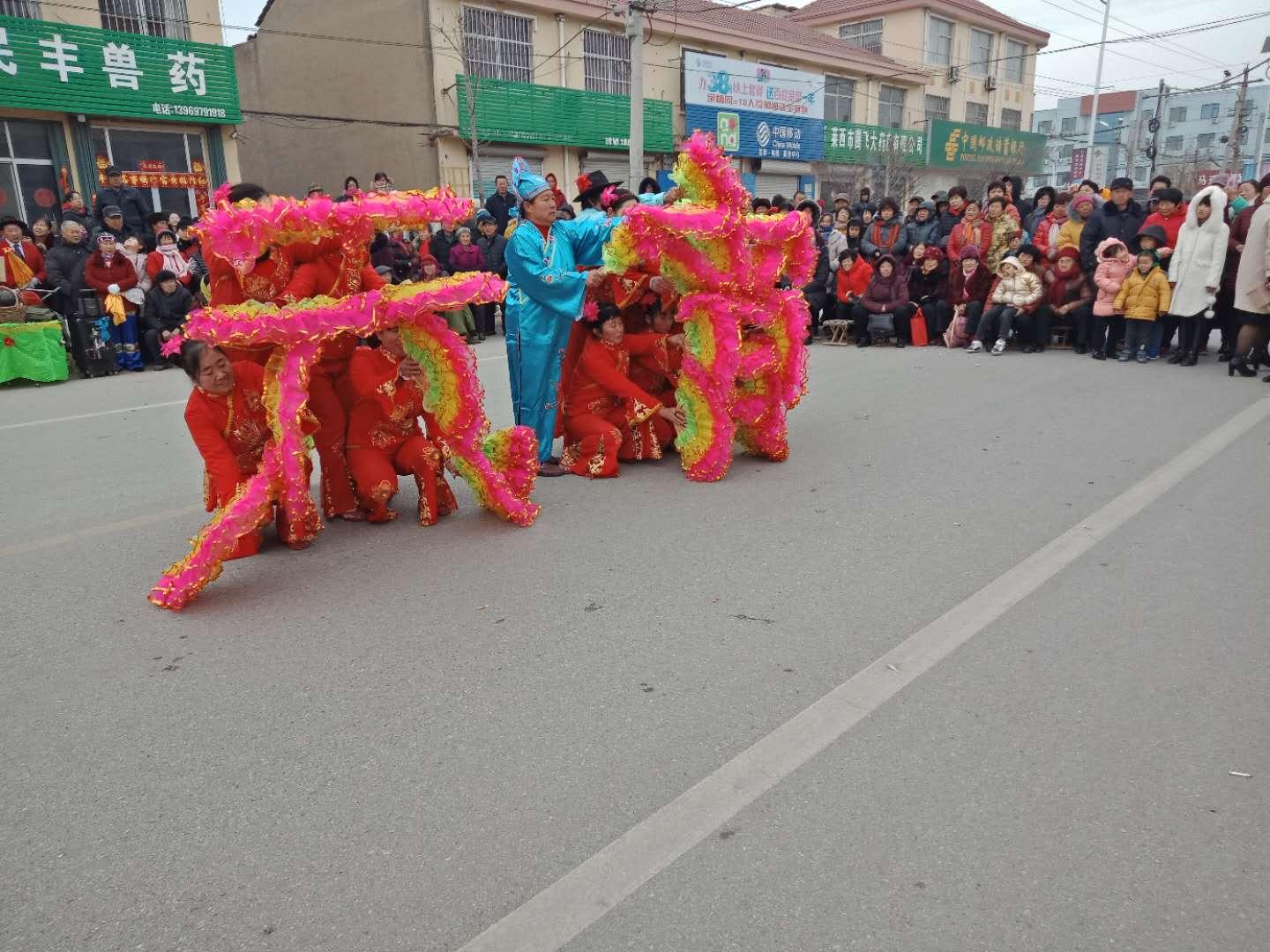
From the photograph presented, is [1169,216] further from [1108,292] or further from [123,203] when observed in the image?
[123,203]

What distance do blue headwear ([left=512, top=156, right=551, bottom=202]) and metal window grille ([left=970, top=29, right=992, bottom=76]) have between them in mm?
33535

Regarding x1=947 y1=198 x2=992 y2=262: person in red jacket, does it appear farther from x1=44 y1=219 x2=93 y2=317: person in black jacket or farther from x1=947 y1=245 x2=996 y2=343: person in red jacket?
x1=44 y1=219 x2=93 y2=317: person in black jacket

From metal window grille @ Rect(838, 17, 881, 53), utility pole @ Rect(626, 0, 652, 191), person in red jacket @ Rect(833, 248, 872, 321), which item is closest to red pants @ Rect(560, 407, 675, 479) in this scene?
person in red jacket @ Rect(833, 248, 872, 321)

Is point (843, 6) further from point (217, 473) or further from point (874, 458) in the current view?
point (217, 473)

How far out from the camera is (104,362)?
959cm

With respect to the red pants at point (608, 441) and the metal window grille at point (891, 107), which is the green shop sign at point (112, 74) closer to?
the red pants at point (608, 441)

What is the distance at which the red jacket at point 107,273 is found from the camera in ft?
32.1

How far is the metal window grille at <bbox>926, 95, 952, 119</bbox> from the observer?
3219cm

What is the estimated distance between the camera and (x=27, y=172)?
1450 cm

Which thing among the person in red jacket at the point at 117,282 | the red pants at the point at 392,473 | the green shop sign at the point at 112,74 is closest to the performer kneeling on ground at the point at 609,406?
the red pants at the point at 392,473

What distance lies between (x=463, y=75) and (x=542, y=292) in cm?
1613

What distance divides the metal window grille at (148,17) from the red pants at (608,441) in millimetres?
14054

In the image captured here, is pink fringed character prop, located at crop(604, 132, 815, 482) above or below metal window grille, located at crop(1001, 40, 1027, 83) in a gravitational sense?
below

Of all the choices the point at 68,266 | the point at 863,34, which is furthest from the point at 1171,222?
the point at 863,34
